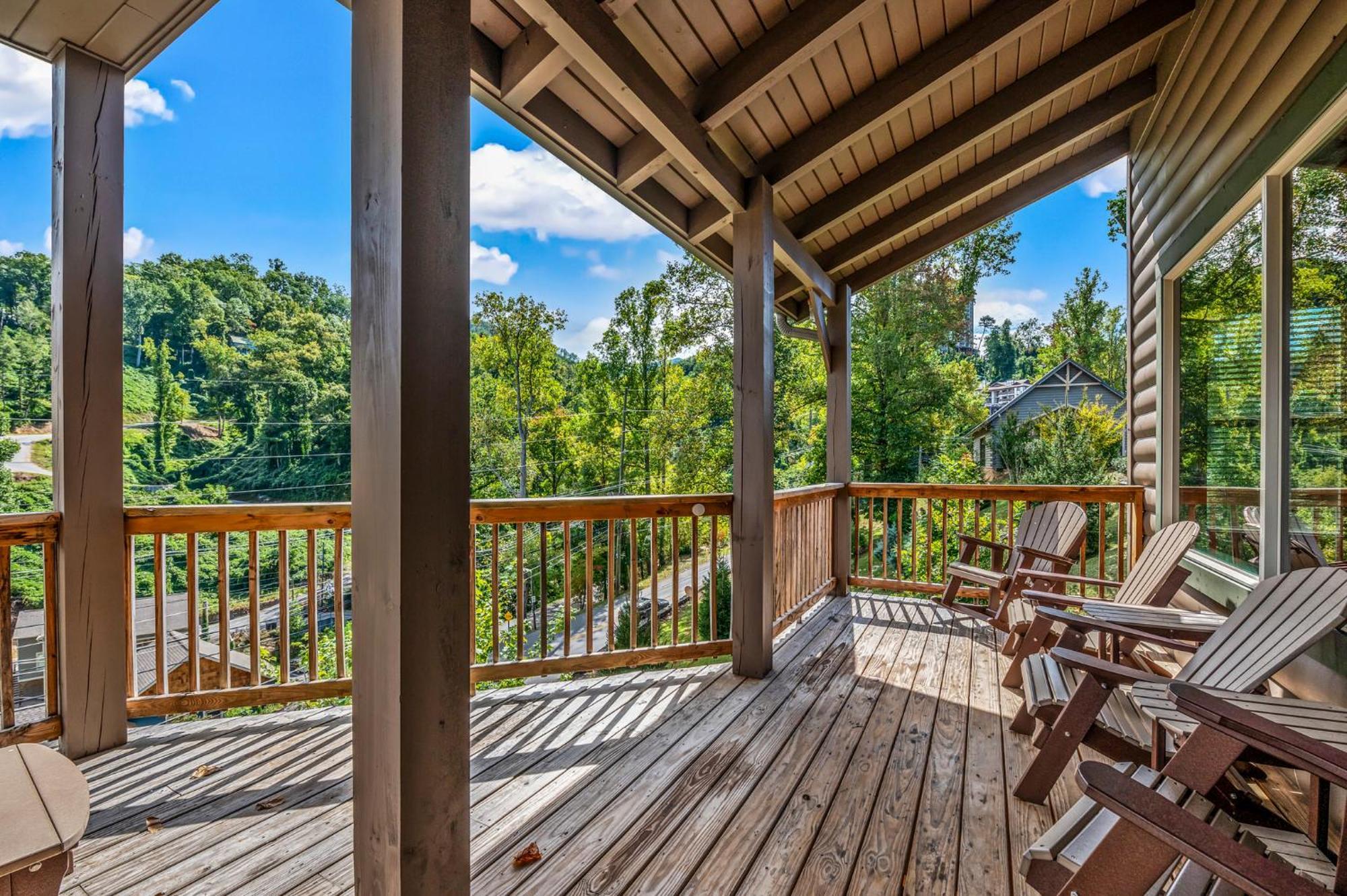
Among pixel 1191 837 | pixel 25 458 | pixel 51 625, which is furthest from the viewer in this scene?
pixel 25 458

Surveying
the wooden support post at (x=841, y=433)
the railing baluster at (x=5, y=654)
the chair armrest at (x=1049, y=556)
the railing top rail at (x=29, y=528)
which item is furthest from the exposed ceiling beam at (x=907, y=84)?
the railing baluster at (x=5, y=654)

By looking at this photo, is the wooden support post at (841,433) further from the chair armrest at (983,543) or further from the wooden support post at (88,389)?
the wooden support post at (88,389)

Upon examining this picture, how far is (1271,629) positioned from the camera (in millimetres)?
1722

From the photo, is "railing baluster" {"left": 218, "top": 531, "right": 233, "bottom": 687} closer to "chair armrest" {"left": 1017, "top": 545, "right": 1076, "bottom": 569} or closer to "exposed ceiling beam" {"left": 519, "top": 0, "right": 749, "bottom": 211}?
"exposed ceiling beam" {"left": 519, "top": 0, "right": 749, "bottom": 211}

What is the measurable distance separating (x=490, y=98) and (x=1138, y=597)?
11.5ft

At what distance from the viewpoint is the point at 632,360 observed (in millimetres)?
19500

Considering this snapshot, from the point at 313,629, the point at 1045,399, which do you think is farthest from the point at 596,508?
the point at 1045,399

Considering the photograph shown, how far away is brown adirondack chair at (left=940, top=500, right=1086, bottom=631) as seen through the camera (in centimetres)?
353

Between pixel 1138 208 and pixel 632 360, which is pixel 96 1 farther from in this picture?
pixel 632 360

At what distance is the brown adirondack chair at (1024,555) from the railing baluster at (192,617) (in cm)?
400

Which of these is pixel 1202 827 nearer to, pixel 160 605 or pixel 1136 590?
pixel 1136 590

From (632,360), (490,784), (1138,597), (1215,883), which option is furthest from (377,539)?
(632,360)

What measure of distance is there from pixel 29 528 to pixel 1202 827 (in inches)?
132

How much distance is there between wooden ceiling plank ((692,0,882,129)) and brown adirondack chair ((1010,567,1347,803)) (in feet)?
7.72
